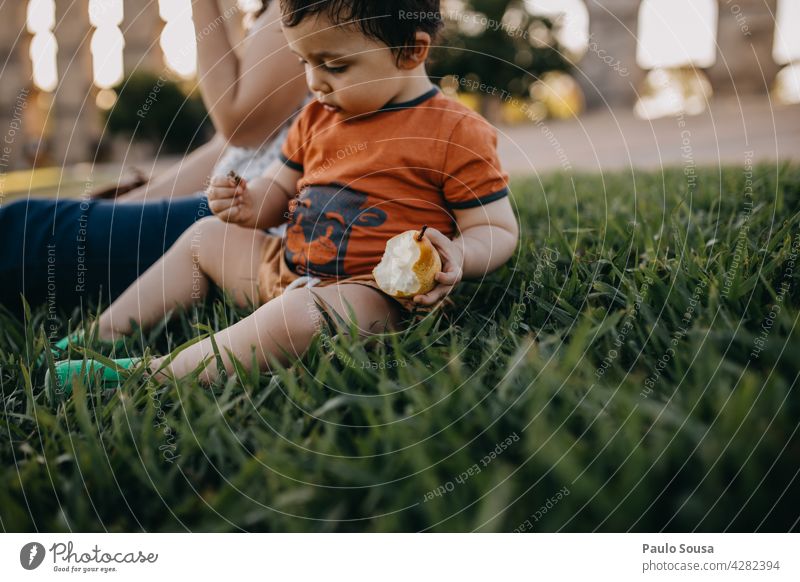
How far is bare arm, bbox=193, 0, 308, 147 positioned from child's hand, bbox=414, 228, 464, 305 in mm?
400

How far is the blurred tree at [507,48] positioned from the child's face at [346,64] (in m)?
2.52

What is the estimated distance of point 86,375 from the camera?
1.79 feet

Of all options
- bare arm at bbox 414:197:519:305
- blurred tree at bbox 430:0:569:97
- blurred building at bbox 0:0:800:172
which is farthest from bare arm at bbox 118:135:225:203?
blurred tree at bbox 430:0:569:97

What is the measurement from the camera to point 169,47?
0.78 meters

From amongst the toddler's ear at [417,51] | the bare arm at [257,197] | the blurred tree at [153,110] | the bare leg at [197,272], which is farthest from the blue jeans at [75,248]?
the blurred tree at [153,110]

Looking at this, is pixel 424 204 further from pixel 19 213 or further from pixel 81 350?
pixel 19 213

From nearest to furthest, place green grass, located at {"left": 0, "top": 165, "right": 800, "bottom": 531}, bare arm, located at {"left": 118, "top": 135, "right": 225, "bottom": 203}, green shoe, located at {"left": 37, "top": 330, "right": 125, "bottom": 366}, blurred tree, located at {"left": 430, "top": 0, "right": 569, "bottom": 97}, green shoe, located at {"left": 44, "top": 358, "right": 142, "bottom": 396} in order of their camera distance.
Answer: green grass, located at {"left": 0, "top": 165, "right": 800, "bottom": 531} → green shoe, located at {"left": 44, "top": 358, "right": 142, "bottom": 396} → green shoe, located at {"left": 37, "top": 330, "right": 125, "bottom": 366} → bare arm, located at {"left": 118, "top": 135, "right": 225, "bottom": 203} → blurred tree, located at {"left": 430, "top": 0, "right": 569, "bottom": 97}

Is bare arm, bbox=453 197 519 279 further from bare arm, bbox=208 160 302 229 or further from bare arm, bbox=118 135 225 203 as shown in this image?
bare arm, bbox=118 135 225 203

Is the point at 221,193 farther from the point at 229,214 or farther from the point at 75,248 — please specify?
the point at 75,248

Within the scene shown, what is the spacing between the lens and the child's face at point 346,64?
59 cm

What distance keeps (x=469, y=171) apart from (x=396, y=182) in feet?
0.27

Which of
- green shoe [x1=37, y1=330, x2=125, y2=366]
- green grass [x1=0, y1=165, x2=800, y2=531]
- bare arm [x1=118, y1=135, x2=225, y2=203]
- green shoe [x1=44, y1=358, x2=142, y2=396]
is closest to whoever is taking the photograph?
green grass [x1=0, y1=165, x2=800, y2=531]

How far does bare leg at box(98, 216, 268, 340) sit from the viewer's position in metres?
0.73
